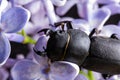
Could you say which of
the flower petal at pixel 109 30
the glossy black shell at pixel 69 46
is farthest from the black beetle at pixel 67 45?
the flower petal at pixel 109 30

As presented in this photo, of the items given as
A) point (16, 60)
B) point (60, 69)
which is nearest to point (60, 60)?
→ point (60, 69)

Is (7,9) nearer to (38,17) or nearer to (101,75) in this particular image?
(38,17)

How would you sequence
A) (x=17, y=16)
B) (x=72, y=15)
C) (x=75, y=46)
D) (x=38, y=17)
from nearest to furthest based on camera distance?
(x=17, y=16) → (x=75, y=46) → (x=38, y=17) → (x=72, y=15)

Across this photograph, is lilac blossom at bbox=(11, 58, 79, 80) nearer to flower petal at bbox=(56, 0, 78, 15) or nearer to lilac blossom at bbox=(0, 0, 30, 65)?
lilac blossom at bbox=(0, 0, 30, 65)

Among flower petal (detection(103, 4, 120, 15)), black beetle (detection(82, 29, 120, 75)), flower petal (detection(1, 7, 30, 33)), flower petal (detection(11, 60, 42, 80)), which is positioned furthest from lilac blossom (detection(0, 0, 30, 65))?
flower petal (detection(103, 4, 120, 15))

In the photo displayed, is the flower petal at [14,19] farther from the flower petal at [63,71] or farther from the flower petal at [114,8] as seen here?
the flower petal at [114,8]

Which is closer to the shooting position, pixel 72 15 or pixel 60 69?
pixel 60 69

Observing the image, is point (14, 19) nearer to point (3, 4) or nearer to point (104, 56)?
point (3, 4)
